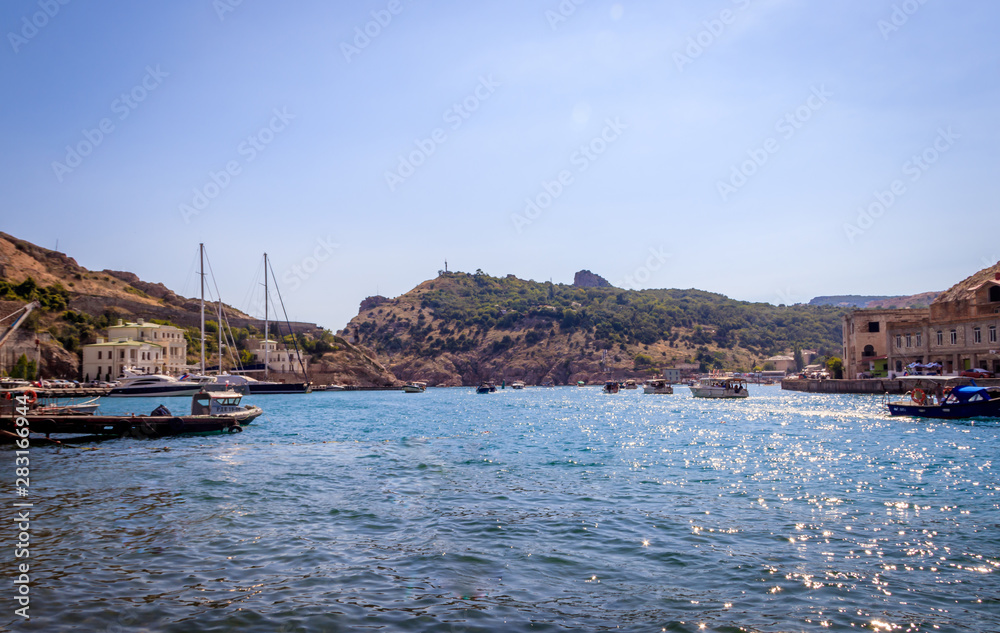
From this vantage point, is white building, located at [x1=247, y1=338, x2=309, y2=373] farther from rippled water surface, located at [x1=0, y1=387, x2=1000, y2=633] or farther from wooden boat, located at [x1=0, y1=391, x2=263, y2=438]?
rippled water surface, located at [x1=0, y1=387, x2=1000, y2=633]

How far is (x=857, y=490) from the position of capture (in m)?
15.9

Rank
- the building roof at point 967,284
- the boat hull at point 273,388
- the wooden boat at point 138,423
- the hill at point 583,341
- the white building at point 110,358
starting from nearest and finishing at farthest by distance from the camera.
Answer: the wooden boat at point 138,423 → the building roof at point 967,284 → the white building at point 110,358 → the boat hull at point 273,388 → the hill at point 583,341

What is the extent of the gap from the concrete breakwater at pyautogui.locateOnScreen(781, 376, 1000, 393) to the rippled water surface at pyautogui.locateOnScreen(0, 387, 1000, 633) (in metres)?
42.0

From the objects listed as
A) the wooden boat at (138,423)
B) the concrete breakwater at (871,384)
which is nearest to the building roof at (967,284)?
the concrete breakwater at (871,384)

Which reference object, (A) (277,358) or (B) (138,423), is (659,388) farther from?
(B) (138,423)

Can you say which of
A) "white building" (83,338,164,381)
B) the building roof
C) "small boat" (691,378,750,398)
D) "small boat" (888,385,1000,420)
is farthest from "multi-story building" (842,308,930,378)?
"white building" (83,338,164,381)

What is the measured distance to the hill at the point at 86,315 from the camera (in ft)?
285

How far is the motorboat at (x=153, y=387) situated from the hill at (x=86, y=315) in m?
12.6

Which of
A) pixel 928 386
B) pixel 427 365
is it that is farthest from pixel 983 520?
pixel 427 365

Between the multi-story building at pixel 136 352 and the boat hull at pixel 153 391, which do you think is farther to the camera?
the multi-story building at pixel 136 352

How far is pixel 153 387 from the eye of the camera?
80625 mm

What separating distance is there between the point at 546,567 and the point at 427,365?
163 metres

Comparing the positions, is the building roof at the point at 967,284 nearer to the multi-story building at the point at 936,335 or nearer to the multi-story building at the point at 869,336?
the multi-story building at the point at 936,335

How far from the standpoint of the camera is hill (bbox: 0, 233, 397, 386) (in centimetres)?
8681
